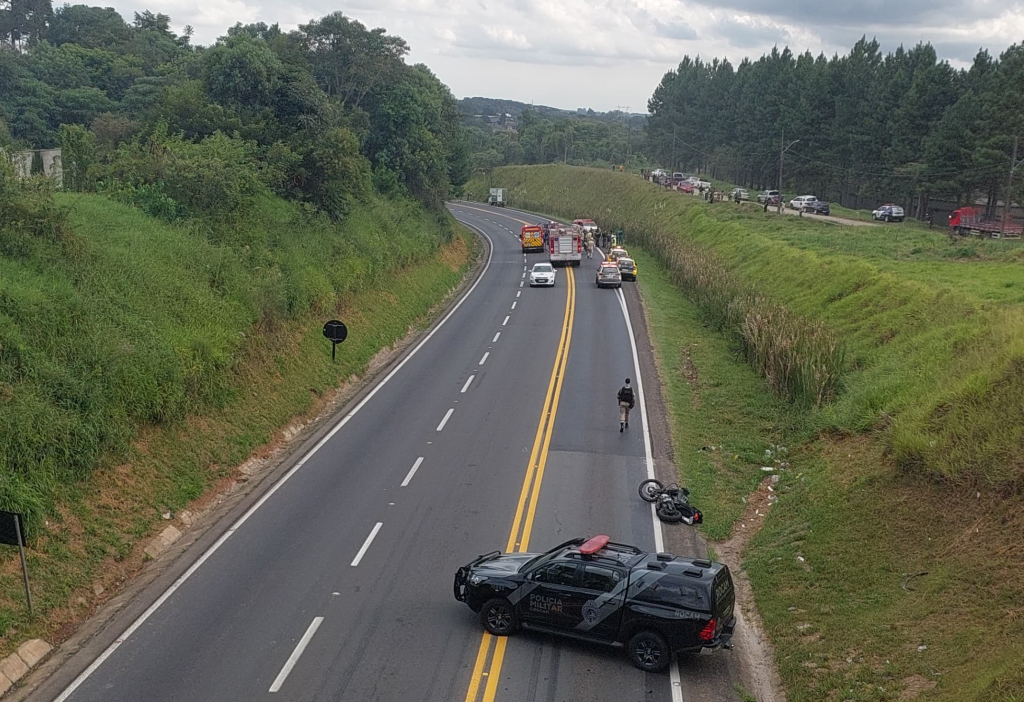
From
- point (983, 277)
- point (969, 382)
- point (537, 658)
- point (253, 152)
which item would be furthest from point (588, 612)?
point (253, 152)

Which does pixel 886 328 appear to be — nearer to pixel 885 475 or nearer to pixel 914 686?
pixel 885 475

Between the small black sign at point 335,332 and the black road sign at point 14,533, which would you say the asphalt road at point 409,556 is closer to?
the black road sign at point 14,533

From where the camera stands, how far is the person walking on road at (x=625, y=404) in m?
25.0

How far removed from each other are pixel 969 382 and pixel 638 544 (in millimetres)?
8222

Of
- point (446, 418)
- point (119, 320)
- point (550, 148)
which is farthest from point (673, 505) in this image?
point (550, 148)

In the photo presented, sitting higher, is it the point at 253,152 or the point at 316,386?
the point at 253,152

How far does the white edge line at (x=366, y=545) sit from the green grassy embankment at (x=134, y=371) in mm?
4256

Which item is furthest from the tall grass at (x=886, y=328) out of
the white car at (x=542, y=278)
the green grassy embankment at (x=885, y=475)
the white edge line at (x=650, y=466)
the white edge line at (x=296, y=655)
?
the white edge line at (x=296, y=655)

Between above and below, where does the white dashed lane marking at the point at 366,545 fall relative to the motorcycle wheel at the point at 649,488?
below

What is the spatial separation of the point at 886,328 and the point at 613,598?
1832cm

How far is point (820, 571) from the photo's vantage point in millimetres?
16266

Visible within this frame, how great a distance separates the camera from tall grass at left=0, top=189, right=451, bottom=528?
1722 centimetres

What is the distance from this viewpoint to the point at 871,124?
2840 inches

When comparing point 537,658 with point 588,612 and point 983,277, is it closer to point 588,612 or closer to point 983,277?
point 588,612
